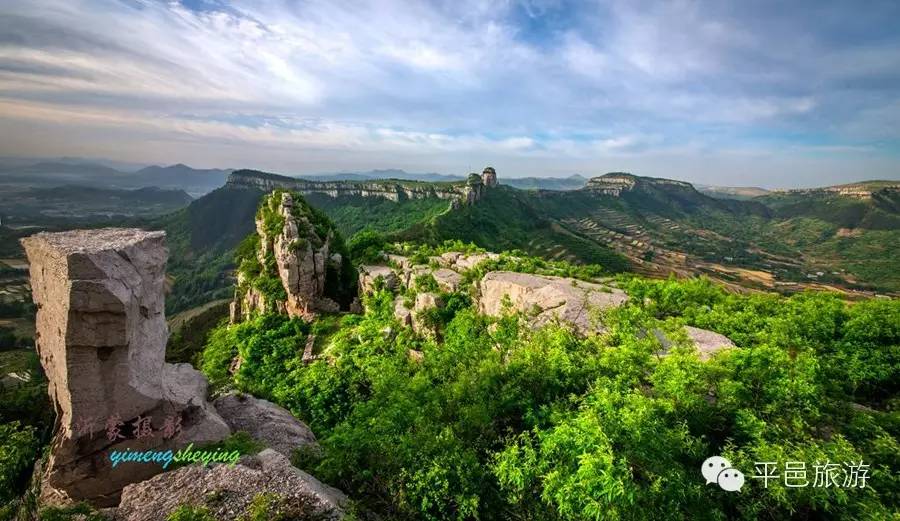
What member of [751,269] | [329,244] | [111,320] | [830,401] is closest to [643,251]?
[751,269]

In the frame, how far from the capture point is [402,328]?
31.4 meters

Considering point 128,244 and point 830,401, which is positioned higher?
point 128,244

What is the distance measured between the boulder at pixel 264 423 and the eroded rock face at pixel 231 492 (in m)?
4.35

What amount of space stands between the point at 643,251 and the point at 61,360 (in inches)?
8008

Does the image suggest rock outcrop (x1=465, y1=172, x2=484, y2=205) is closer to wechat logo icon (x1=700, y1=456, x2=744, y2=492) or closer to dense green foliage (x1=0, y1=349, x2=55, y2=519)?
dense green foliage (x1=0, y1=349, x2=55, y2=519)

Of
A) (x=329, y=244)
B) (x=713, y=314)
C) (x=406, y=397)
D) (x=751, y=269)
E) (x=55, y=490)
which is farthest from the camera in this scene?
(x=751, y=269)

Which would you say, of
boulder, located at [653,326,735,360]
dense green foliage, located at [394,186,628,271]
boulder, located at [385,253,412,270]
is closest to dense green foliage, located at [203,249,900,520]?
boulder, located at [653,326,735,360]

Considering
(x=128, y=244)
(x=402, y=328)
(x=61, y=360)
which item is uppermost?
(x=128, y=244)

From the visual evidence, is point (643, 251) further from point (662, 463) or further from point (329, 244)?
point (662, 463)

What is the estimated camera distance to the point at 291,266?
116 ft

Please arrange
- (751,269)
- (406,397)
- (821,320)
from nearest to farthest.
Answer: (406,397), (821,320), (751,269)

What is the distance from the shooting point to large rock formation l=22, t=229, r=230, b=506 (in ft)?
38.0
